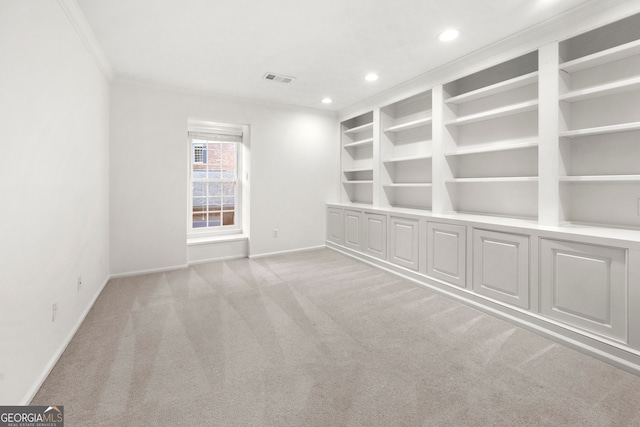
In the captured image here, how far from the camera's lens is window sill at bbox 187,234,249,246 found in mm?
4367

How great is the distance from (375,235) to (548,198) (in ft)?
6.95

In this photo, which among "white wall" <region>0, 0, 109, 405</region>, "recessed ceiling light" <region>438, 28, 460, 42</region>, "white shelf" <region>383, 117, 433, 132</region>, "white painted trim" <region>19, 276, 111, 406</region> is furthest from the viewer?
"white shelf" <region>383, 117, 433, 132</region>

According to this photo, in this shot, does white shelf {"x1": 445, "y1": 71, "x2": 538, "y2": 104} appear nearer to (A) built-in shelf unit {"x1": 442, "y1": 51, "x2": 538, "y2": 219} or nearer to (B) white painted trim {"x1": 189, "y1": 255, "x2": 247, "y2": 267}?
(A) built-in shelf unit {"x1": 442, "y1": 51, "x2": 538, "y2": 219}

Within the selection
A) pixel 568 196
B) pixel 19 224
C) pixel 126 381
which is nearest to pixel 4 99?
pixel 19 224

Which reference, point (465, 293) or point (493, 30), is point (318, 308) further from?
point (493, 30)

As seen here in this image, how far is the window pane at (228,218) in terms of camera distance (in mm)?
4918

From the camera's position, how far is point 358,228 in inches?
180

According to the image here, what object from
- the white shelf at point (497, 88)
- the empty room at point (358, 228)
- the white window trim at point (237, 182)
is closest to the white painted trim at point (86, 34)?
the empty room at point (358, 228)

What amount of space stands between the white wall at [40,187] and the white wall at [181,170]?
3.59 ft

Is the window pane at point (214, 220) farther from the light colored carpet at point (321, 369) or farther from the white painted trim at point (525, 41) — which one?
the white painted trim at point (525, 41)

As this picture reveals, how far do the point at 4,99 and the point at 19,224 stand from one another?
608mm

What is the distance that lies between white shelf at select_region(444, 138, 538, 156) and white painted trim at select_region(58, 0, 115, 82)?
361cm

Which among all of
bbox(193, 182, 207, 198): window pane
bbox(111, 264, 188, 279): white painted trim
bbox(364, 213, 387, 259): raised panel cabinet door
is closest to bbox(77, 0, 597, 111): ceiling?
bbox(193, 182, 207, 198): window pane

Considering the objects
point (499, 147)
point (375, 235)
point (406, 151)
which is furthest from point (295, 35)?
→ point (375, 235)
